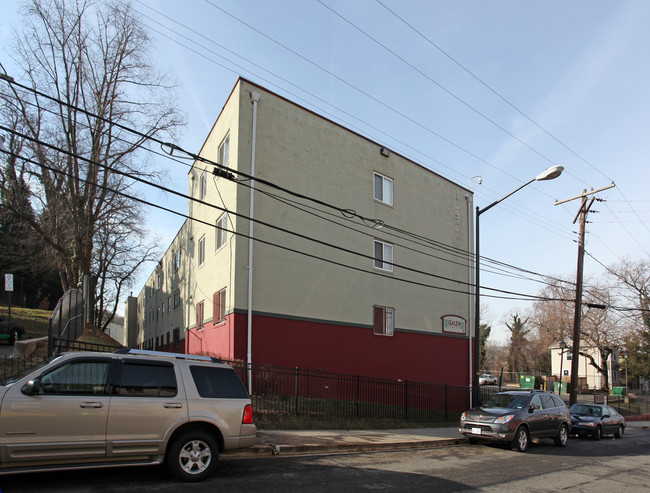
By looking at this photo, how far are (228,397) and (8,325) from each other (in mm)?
23939

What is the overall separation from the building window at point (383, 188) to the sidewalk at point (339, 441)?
35.7 ft

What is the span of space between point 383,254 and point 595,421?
34.3ft

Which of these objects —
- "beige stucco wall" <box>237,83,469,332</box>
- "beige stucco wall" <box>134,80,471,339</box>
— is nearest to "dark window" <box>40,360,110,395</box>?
"beige stucco wall" <box>134,80,471,339</box>

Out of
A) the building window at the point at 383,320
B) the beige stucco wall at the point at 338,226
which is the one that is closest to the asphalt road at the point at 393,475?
the beige stucco wall at the point at 338,226

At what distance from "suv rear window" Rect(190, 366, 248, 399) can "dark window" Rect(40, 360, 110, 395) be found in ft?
4.38

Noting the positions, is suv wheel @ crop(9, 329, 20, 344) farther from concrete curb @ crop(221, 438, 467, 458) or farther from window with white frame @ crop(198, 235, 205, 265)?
concrete curb @ crop(221, 438, 467, 458)

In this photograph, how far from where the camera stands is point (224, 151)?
65.2 feet

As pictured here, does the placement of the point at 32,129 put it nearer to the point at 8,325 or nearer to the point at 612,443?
the point at 8,325

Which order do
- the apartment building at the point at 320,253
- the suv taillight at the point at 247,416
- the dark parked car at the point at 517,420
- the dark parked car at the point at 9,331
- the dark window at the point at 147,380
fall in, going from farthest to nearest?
the dark parked car at the point at 9,331
the apartment building at the point at 320,253
the dark parked car at the point at 517,420
the suv taillight at the point at 247,416
the dark window at the point at 147,380

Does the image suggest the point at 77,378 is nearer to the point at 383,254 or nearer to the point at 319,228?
the point at 319,228

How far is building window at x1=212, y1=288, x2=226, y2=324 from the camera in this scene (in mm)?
18078

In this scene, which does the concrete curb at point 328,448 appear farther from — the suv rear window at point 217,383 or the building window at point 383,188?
the building window at point 383,188

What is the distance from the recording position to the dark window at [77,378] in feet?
21.3

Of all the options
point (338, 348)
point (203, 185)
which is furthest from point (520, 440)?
point (203, 185)
